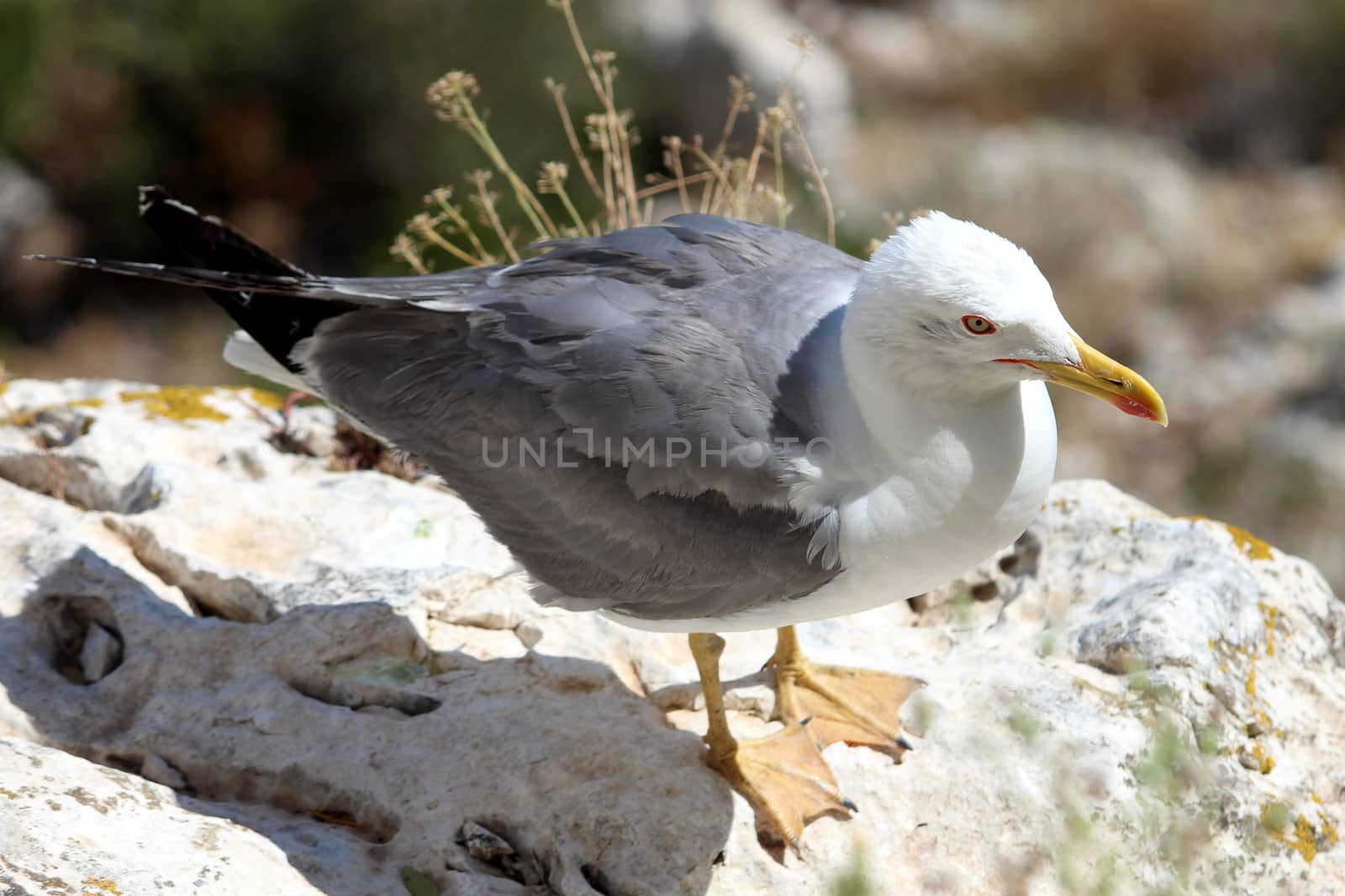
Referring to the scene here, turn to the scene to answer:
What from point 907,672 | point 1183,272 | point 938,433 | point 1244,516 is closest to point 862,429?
point 938,433

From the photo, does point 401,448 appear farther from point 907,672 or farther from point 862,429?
point 907,672

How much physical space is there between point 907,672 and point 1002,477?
0.94 m

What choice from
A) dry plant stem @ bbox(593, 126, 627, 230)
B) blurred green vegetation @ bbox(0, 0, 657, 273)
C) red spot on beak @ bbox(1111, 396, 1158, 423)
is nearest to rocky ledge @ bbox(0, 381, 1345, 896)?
red spot on beak @ bbox(1111, 396, 1158, 423)

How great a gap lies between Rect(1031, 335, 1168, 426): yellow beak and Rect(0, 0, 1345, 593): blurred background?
7.19 m

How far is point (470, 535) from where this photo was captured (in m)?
4.30

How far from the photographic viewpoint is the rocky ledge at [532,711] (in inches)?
127

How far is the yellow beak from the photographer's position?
9.78 ft

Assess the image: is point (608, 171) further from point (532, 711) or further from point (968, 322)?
point (968, 322)

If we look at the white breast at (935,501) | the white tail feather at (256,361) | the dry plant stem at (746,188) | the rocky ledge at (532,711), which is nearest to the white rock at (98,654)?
the rocky ledge at (532,711)

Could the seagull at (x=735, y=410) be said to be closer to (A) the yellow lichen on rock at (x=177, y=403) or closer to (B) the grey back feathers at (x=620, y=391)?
(B) the grey back feathers at (x=620, y=391)

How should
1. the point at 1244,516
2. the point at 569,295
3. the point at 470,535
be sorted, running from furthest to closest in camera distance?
1. the point at 1244,516
2. the point at 470,535
3. the point at 569,295

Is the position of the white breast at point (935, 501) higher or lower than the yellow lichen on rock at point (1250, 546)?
higher

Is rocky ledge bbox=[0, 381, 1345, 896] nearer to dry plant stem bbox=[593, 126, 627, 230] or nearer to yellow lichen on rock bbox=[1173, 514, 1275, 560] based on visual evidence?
yellow lichen on rock bbox=[1173, 514, 1275, 560]

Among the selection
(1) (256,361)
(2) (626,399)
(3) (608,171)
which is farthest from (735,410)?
(3) (608,171)
